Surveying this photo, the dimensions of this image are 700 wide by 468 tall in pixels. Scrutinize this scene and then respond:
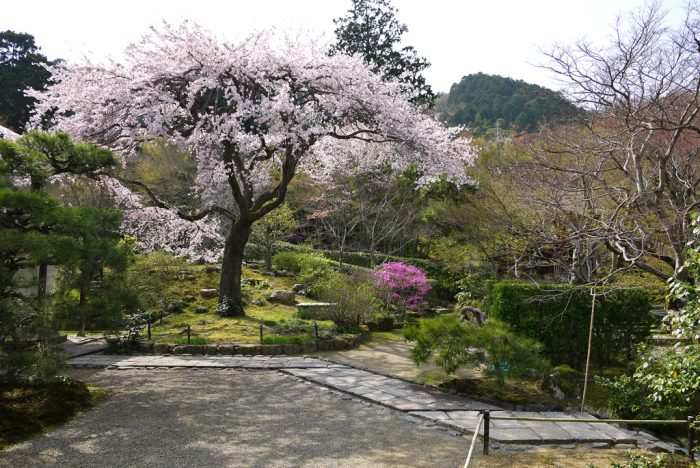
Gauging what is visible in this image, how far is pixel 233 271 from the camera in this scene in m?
12.1

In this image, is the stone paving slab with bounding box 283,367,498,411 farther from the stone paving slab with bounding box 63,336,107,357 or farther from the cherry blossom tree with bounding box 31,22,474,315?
the cherry blossom tree with bounding box 31,22,474,315

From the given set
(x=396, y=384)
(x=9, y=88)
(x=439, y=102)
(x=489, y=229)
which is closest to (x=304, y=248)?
(x=489, y=229)

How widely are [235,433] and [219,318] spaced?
6.86 meters

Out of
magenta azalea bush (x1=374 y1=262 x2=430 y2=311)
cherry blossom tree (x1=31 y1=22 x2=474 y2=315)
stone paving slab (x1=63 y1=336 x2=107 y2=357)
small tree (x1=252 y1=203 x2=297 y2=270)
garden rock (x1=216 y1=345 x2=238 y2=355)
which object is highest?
cherry blossom tree (x1=31 y1=22 x2=474 y2=315)

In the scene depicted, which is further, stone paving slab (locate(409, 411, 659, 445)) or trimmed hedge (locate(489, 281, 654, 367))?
trimmed hedge (locate(489, 281, 654, 367))

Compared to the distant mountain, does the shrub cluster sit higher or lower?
lower

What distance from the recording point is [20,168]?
19.6ft

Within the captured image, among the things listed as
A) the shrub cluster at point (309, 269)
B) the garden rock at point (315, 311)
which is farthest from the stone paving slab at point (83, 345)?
the shrub cluster at point (309, 269)

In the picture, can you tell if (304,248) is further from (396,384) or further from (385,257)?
(396,384)

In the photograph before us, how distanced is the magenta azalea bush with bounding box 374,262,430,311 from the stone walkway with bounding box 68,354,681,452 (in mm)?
4966

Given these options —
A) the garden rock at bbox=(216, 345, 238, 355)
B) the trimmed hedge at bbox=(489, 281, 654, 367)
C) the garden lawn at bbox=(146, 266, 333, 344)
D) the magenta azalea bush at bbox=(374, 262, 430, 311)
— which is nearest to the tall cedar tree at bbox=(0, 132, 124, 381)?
the garden rock at bbox=(216, 345, 238, 355)

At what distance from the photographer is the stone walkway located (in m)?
5.33

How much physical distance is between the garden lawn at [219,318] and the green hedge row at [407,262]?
3.37 meters

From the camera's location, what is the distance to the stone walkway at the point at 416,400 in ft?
17.5
